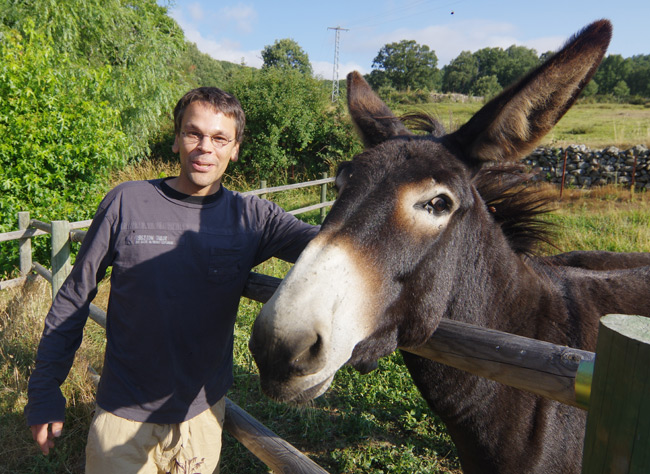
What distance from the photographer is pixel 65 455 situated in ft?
10.4

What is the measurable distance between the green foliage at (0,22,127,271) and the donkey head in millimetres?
5809

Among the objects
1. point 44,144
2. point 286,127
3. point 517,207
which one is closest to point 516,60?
point 286,127

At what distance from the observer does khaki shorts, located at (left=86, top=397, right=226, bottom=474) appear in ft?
6.08

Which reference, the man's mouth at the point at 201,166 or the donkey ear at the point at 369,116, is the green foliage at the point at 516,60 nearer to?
the donkey ear at the point at 369,116

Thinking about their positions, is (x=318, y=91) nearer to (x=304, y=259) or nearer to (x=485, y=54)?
(x=304, y=259)

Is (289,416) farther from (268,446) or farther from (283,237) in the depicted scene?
(283,237)

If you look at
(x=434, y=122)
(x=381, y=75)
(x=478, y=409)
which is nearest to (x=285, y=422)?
(x=478, y=409)

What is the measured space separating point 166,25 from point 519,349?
17055 millimetres

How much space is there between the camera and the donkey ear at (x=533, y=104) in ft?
4.89

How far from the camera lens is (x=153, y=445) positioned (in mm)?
1943

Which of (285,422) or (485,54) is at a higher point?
(485,54)

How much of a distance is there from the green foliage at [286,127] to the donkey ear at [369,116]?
41.2 feet

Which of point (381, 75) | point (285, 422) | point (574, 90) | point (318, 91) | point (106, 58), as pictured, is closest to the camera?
point (574, 90)

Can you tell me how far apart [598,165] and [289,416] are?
49.5 feet
